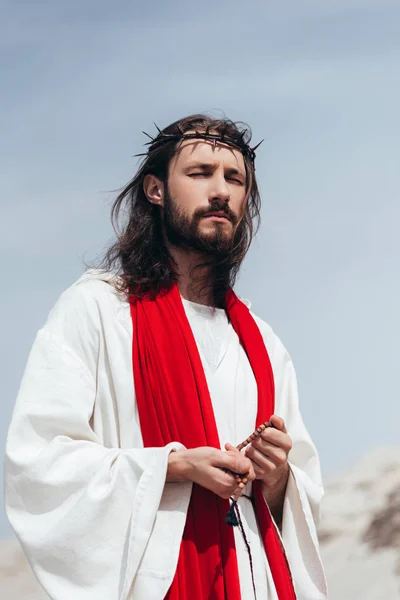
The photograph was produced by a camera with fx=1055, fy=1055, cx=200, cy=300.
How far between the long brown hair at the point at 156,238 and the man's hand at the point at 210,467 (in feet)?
2.23

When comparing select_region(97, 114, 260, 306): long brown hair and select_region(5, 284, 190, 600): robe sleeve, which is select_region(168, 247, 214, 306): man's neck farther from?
select_region(5, 284, 190, 600): robe sleeve

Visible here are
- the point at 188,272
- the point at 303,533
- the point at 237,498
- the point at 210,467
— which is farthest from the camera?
the point at 188,272

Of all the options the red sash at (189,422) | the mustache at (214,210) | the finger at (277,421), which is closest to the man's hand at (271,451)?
the finger at (277,421)

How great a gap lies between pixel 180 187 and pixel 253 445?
3.03 ft

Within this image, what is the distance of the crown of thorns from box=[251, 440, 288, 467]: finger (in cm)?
107

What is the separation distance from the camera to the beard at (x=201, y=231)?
3.44 m

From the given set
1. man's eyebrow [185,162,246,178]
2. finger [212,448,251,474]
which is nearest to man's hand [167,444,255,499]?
finger [212,448,251,474]

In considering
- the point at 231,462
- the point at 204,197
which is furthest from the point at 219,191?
the point at 231,462

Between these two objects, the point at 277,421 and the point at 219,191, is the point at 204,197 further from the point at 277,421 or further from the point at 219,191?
the point at 277,421

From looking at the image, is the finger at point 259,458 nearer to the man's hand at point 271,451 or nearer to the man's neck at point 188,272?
the man's hand at point 271,451

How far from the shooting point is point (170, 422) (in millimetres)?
3094

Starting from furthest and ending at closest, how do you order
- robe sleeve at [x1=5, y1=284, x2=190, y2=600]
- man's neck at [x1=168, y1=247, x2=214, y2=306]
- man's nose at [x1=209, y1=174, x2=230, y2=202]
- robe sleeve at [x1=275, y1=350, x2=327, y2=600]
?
man's neck at [x1=168, y1=247, x2=214, y2=306], man's nose at [x1=209, y1=174, x2=230, y2=202], robe sleeve at [x1=275, y1=350, x2=327, y2=600], robe sleeve at [x1=5, y1=284, x2=190, y2=600]

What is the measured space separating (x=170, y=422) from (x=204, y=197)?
79cm

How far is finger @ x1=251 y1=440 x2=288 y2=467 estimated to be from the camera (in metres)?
3.08
